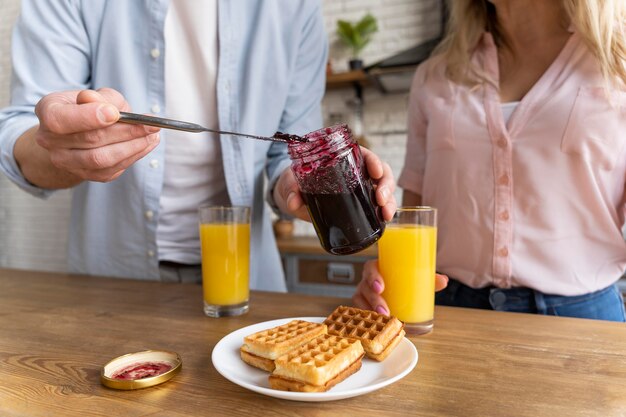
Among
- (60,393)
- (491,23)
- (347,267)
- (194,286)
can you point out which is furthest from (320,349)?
(347,267)

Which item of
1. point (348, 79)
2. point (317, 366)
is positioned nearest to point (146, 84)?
point (317, 366)

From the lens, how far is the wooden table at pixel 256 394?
0.62m

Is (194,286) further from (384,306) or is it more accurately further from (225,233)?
(384,306)

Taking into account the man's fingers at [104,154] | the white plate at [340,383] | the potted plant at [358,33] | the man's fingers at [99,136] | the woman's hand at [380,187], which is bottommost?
the white plate at [340,383]

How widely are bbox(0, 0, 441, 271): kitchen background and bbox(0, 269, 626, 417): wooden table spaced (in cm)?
250

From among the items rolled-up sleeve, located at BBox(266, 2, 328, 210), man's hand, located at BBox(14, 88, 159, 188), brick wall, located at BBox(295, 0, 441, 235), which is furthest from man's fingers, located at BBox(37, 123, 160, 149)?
brick wall, located at BBox(295, 0, 441, 235)

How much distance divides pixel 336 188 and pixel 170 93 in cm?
80

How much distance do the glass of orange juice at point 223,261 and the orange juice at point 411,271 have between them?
0.33 meters

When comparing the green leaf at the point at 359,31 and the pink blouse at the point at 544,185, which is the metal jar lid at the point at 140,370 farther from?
the green leaf at the point at 359,31

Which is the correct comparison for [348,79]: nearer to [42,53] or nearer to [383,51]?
[383,51]

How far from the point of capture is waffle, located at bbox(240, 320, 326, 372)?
0.70 metres

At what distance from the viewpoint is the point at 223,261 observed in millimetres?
1057

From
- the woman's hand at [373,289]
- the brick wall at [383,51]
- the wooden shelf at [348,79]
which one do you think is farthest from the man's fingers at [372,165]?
the brick wall at [383,51]

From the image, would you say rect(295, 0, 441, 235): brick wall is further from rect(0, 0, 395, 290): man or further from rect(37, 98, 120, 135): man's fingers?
rect(37, 98, 120, 135): man's fingers
